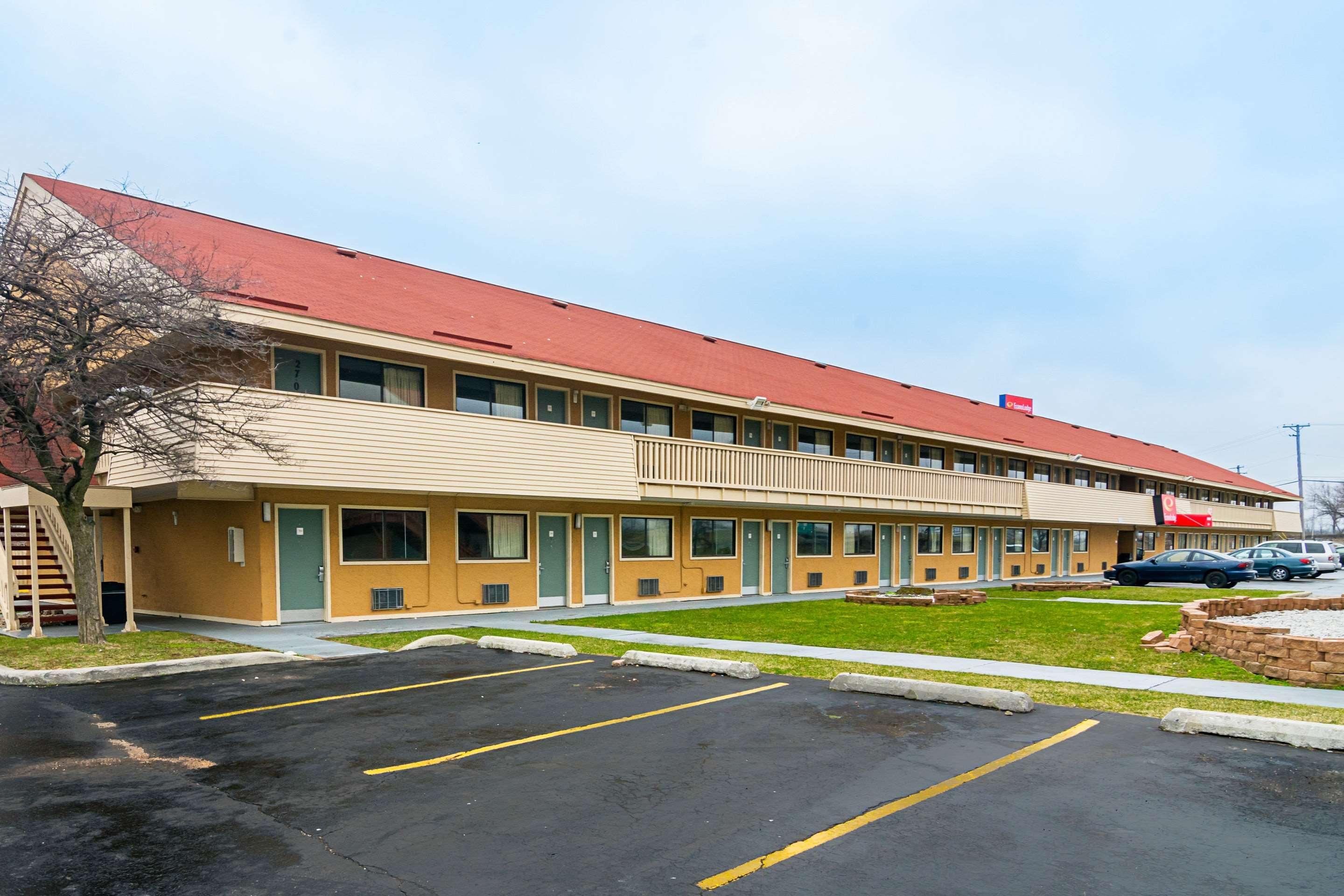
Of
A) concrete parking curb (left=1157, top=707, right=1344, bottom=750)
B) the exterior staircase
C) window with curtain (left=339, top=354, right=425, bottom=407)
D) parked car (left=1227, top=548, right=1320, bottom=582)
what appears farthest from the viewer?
parked car (left=1227, top=548, right=1320, bottom=582)

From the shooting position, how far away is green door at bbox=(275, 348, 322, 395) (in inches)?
708

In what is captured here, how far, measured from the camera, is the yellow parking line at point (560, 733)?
7.23 meters

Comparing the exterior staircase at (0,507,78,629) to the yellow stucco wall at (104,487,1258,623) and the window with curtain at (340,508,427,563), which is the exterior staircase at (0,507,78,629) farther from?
the window with curtain at (340,508,427,563)

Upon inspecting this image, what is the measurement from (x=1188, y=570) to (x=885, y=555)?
10779 millimetres

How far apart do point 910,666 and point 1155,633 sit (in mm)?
4909

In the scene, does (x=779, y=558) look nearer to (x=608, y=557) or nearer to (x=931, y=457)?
(x=608, y=557)

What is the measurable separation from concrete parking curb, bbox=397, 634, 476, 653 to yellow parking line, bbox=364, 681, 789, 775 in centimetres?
632

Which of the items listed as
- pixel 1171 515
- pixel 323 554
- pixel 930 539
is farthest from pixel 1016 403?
pixel 323 554

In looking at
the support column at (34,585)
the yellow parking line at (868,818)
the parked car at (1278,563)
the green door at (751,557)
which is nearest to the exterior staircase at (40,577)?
the support column at (34,585)

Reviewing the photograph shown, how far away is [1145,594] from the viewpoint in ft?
94.1

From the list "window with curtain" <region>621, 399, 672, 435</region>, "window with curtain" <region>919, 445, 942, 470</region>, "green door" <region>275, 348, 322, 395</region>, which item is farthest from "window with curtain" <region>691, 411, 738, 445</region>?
"window with curtain" <region>919, 445, 942, 470</region>

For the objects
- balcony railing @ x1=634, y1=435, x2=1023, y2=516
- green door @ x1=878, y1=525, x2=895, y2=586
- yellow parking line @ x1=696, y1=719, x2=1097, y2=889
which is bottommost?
green door @ x1=878, y1=525, x2=895, y2=586

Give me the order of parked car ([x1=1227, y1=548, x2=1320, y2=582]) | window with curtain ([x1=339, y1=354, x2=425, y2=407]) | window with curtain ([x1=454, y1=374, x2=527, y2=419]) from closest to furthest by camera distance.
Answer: window with curtain ([x1=339, y1=354, x2=425, y2=407])
window with curtain ([x1=454, y1=374, x2=527, y2=419])
parked car ([x1=1227, y1=548, x2=1320, y2=582])

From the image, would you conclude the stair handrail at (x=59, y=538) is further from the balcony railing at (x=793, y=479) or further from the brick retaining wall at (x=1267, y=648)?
the brick retaining wall at (x=1267, y=648)
